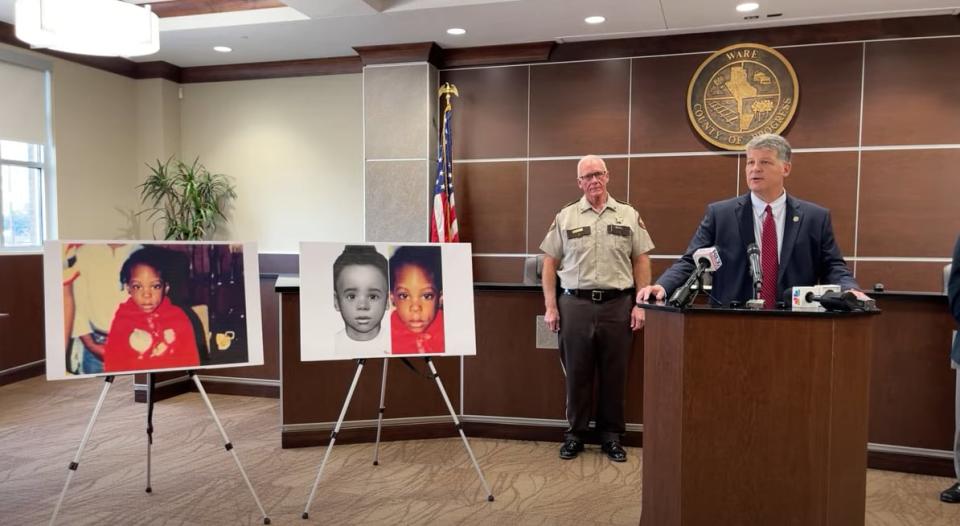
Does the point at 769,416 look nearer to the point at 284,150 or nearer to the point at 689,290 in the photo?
the point at 689,290

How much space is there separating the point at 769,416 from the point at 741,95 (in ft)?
14.1

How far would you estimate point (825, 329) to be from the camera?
6.91 feet

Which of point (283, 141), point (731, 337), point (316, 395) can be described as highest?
point (283, 141)

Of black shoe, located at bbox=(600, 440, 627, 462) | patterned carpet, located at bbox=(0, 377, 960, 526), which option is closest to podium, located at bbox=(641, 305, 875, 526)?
patterned carpet, located at bbox=(0, 377, 960, 526)

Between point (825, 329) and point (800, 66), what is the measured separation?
4.29m

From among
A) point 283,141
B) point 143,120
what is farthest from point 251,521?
point 143,120

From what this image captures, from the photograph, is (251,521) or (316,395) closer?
(251,521)

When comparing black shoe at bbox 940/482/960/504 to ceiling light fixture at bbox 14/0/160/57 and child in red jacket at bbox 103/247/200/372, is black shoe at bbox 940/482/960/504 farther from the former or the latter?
ceiling light fixture at bbox 14/0/160/57

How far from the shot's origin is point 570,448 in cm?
393

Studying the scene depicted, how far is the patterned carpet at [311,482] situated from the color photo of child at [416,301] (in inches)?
30.7

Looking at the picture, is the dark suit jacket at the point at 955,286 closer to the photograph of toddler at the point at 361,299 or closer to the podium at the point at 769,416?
the podium at the point at 769,416

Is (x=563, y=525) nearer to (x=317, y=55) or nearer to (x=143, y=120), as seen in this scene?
(x=317, y=55)

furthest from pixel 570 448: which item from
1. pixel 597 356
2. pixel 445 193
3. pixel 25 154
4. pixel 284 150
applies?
pixel 25 154

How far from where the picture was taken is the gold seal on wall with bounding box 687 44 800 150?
5.64 meters
